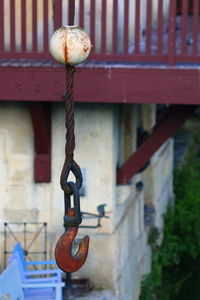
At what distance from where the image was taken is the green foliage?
12.1 meters

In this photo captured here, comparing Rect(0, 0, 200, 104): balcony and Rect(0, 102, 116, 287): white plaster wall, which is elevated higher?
→ Rect(0, 0, 200, 104): balcony

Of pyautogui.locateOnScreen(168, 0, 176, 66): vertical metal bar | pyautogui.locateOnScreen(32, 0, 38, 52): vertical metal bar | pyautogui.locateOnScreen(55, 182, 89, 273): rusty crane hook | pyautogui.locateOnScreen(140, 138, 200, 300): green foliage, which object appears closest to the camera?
pyautogui.locateOnScreen(55, 182, 89, 273): rusty crane hook

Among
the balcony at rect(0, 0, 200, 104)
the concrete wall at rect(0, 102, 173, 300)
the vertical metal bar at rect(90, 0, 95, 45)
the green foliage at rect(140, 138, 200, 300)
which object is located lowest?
the green foliage at rect(140, 138, 200, 300)

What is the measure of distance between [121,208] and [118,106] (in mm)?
994

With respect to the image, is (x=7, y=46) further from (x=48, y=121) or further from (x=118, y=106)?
(x=118, y=106)

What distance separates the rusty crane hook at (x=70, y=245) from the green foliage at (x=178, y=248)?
7.47 m

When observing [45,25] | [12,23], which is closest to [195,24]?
[45,25]

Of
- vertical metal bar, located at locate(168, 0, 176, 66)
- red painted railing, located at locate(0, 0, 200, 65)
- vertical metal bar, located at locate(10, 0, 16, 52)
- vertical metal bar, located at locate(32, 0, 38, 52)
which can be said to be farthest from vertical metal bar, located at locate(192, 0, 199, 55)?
vertical metal bar, located at locate(10, 0, 16, 52)

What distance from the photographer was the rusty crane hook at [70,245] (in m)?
3.88

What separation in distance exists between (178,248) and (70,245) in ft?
30.9

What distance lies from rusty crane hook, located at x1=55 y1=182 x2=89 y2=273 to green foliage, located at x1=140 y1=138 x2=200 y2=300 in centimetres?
747

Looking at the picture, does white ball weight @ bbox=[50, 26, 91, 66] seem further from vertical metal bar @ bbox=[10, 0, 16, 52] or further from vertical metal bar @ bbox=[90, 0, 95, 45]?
vertical metal bar @ bbox=[10, 0, 16, 52]

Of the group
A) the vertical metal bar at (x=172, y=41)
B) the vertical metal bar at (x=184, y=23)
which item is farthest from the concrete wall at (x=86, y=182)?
the vertical metal bar at (x=184, y=23)

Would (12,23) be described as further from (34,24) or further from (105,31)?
(105,31)
